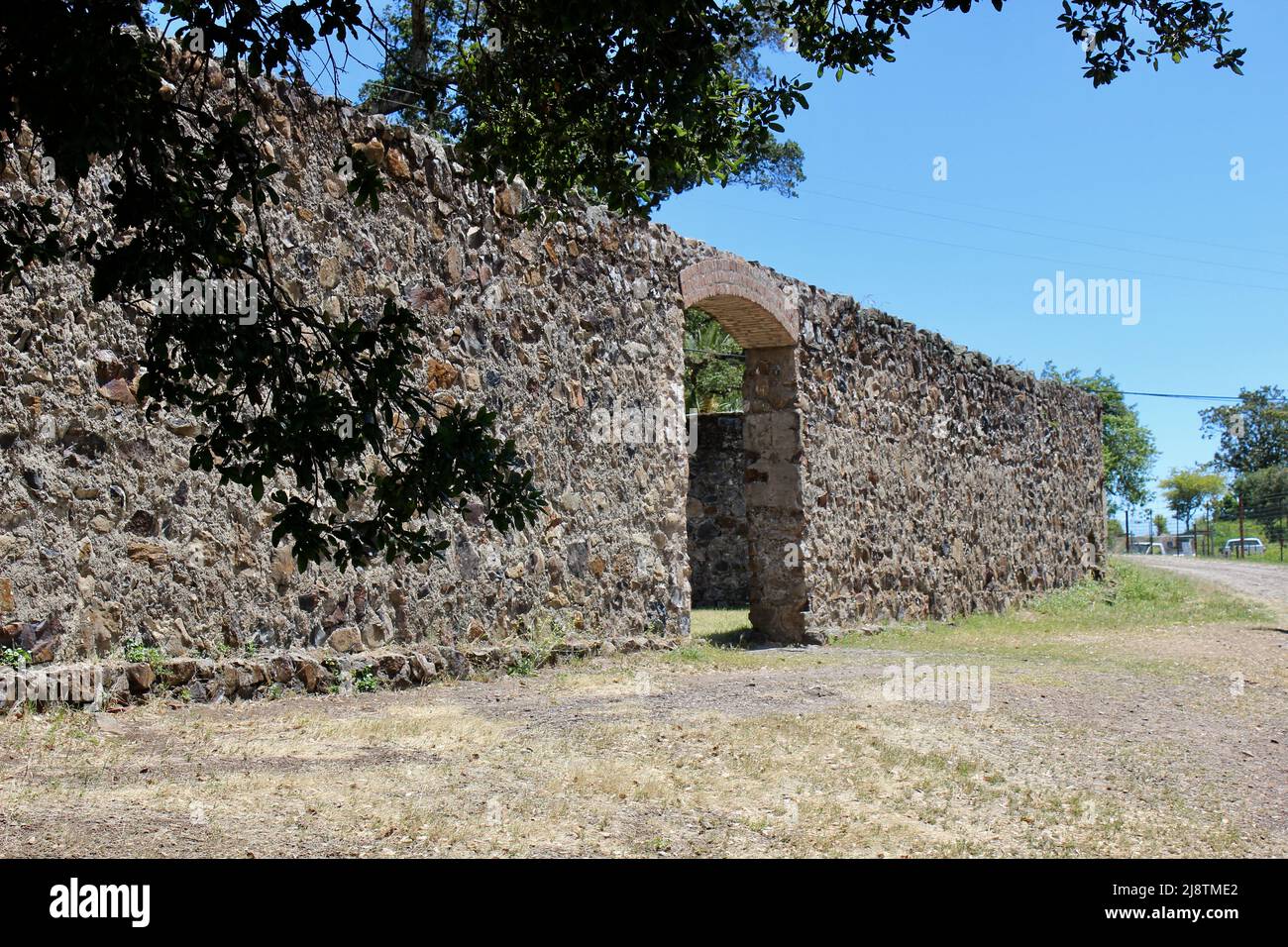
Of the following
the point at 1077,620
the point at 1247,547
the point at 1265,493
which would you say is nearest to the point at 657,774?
the point at 1077,620

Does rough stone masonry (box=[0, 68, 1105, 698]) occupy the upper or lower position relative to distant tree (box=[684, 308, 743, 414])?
lower

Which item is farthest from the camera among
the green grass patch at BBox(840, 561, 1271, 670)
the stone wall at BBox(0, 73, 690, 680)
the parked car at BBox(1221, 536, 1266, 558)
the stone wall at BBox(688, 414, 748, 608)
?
the parked car at BBox(1221, 536, 1266, 558)

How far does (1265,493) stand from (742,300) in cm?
5576

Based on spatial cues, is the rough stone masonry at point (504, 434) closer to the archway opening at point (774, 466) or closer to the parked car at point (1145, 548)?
the archway opening at point (774, 466)

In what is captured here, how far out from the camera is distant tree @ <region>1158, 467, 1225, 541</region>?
69.7 metres

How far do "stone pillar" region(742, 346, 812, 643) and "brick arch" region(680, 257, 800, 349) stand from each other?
0.20m

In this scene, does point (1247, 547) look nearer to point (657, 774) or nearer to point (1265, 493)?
point (1265, 493)

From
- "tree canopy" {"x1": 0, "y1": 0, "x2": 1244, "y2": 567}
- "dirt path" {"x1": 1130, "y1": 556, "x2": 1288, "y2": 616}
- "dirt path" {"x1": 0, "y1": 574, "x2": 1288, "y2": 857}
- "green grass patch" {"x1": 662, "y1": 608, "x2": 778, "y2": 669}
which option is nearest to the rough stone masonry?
"green grass patch" {"x1": 662, "y1": 608, "x2": 778, "y2": 669}

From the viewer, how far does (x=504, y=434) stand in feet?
26.2

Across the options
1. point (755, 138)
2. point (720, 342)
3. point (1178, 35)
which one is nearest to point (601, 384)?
point (755, 138)

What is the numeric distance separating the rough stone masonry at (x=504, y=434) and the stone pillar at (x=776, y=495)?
2 cm

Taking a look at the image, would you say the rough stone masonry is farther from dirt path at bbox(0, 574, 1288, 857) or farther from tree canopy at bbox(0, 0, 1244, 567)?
tree canopy at bbox(0, 0, 1244, 567)

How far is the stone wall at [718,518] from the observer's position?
1530 centimetres
